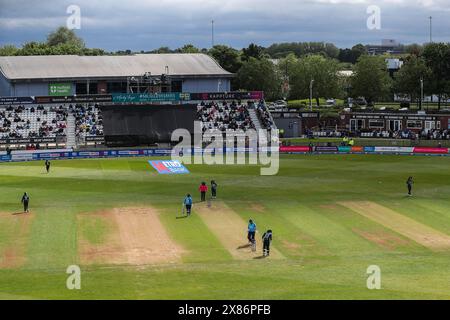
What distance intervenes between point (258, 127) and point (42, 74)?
32.2 metres

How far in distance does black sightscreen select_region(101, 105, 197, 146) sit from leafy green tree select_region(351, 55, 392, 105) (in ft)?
155

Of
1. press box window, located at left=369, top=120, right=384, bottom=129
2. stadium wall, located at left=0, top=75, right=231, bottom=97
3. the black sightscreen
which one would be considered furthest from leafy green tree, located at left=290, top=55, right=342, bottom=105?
the black sightscreen

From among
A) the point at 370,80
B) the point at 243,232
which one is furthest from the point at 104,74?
the point at 243,232

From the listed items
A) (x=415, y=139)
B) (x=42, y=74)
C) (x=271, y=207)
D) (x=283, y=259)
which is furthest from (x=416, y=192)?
(x=42, y=74)

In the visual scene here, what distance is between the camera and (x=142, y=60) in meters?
123

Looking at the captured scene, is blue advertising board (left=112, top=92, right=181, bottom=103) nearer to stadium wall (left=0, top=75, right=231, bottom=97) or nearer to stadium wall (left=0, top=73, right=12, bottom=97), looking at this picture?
stadium wall (left=0, top=75, right=231, bottom=97)

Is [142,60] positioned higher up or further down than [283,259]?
higher up

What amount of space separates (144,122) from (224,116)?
1171 cm

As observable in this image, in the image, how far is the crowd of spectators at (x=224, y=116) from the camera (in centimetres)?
10306

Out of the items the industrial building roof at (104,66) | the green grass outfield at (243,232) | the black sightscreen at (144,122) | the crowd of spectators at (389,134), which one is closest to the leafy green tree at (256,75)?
the industrial building roof at (104,66)

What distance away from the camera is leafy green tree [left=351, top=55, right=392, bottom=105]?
466 ft

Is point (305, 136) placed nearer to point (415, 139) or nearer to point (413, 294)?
point (415, 139)

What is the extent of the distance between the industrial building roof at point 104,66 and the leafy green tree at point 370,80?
31.5 metres

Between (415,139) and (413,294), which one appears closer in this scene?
(413,294)
